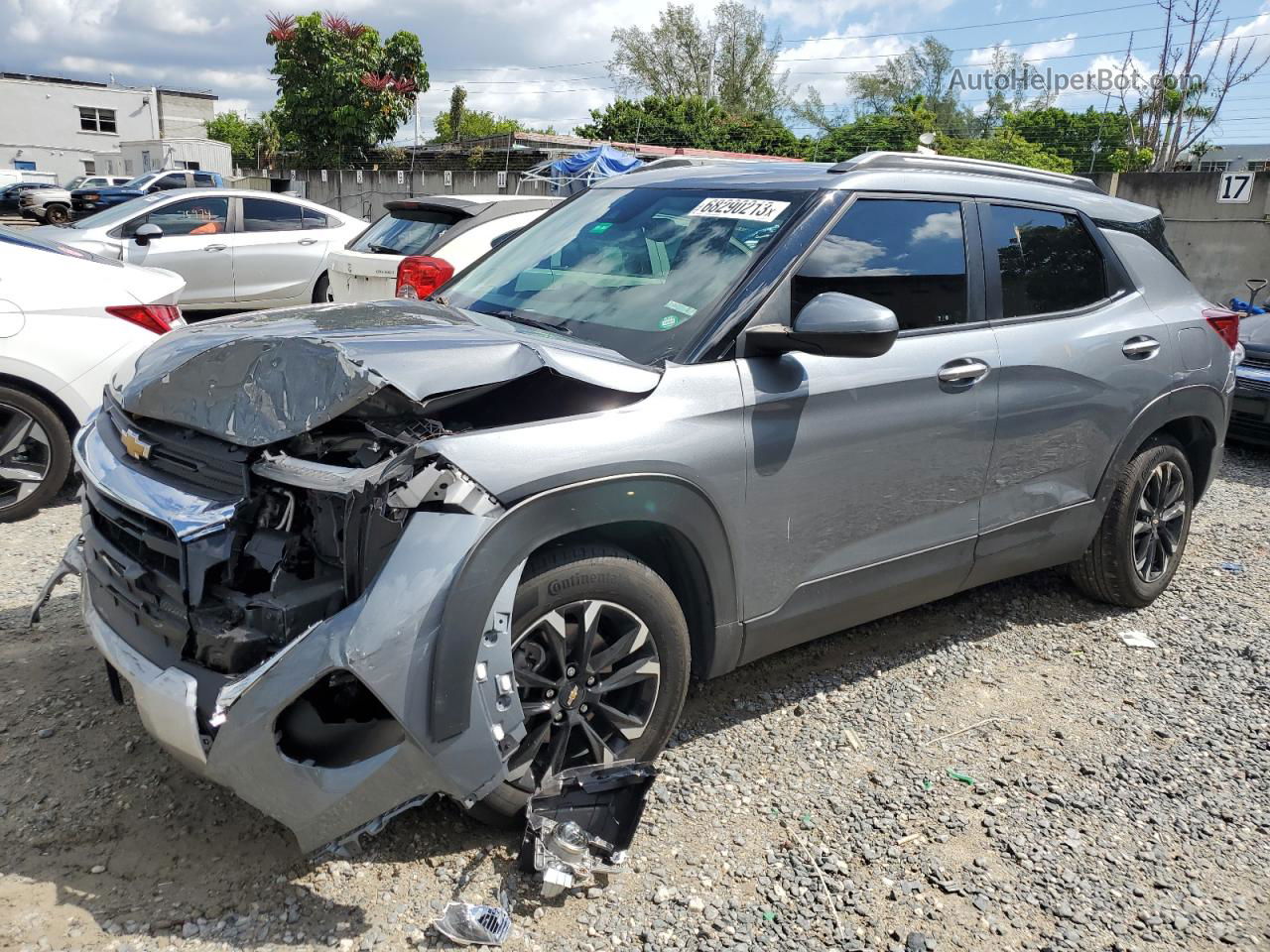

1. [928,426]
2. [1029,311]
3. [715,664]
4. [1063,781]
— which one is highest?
[1029,311]

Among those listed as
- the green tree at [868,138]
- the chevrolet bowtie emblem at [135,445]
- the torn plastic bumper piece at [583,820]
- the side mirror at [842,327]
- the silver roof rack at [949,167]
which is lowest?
the torn plastic bumper piece at [583,820]

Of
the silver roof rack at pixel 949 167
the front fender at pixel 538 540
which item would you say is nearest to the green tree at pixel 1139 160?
the silver roof rack at pixel 949 167

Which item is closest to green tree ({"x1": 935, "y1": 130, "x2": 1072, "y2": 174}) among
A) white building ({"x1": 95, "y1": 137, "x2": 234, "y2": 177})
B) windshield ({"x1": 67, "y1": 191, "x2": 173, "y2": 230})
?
windshield ({"x1": 67, "y1": 191, "x2": 173, "y2": 230})

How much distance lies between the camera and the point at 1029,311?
3844 mm

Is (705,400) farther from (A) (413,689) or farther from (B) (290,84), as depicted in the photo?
(B) (290,84)

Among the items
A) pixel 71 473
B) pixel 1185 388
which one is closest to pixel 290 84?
pixel 71 473

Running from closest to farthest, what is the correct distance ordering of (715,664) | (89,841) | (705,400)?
(89,841) → (705,400) → (715,664)

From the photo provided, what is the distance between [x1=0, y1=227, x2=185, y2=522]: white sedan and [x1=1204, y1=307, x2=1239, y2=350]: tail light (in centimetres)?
523

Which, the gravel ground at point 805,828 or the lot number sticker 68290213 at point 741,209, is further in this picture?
the lot number sticker 68290213 at point 741,209

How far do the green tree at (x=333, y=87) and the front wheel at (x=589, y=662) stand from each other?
128 feet

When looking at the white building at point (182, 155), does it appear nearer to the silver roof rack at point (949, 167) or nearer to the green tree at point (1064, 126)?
the green tree at point (1064, 126)

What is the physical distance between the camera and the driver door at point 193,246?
408 inches

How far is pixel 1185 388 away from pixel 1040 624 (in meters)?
1.24

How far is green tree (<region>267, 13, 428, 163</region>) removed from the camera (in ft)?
123
